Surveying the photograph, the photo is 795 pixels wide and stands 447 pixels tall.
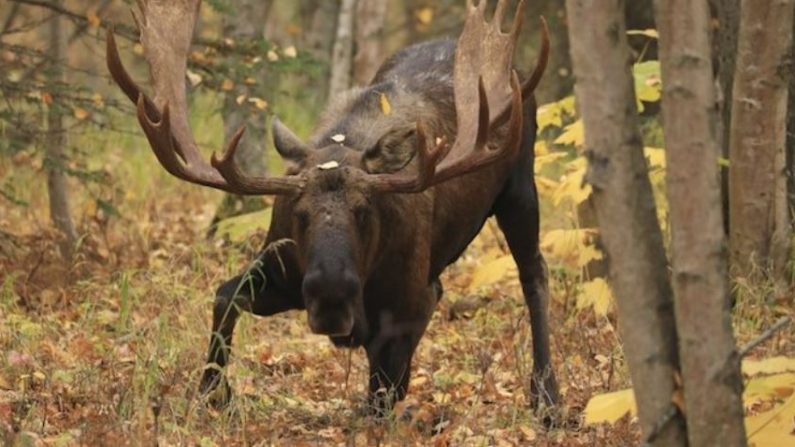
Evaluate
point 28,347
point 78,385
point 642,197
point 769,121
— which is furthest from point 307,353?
point 642,197

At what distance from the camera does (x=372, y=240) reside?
7.63 metres

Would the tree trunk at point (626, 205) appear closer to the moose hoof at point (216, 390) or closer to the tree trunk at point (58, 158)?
the moose hoof at point (216, 390)

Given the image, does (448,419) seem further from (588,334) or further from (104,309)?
(104,309)

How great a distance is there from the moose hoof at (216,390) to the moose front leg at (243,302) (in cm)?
3

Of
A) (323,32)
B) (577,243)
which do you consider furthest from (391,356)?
(323,32)

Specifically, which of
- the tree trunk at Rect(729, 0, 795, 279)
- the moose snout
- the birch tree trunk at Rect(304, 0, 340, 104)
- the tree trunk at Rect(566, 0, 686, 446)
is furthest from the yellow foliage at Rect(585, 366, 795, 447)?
the birch tree trunk at Rect(304, 0, 340, 104)

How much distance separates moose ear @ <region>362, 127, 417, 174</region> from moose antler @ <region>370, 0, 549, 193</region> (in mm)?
98

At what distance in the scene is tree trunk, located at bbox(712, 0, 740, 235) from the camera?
32.7ft

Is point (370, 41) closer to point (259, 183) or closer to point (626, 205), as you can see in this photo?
point (259, 183)

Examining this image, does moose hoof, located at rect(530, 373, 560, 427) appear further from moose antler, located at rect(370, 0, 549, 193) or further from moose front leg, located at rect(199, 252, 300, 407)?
moose front leg, located at rect(199, 252, 300, 407)

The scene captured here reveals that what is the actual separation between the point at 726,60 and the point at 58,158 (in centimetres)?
421

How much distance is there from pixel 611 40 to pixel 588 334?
438 centimetres

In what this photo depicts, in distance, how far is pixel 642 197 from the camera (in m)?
4.91

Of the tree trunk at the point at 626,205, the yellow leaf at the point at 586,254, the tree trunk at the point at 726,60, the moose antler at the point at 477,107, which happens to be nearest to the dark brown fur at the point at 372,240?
the moose antler at the point at 477,107
